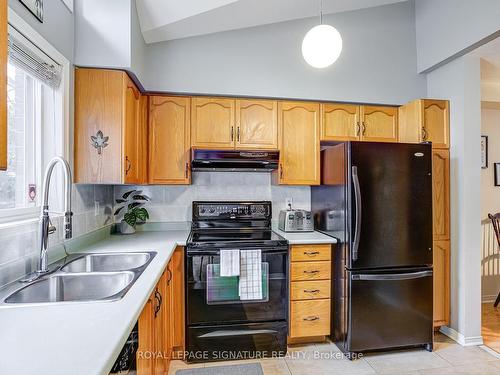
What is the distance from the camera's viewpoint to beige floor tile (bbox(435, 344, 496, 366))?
7.32 ft

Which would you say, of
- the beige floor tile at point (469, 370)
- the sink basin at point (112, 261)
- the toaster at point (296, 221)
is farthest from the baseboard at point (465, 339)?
the sink basin at point (112, 261)

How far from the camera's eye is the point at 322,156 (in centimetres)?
273

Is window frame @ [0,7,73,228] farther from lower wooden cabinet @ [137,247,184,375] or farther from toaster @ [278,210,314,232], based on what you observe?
toaster @ [278,210,314,232]

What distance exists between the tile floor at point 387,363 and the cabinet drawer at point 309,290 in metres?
0.43

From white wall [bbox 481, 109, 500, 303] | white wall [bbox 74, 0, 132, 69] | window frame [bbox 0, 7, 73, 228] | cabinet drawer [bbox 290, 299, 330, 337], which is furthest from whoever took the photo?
white wall [bbox 481, 109, 500, 303]

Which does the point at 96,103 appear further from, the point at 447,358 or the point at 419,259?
the point at 447,358

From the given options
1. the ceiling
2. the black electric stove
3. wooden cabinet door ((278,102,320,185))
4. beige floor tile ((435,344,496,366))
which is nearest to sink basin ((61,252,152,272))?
the black electric stove

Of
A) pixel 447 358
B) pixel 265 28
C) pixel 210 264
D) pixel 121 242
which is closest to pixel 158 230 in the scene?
pixel 121 242

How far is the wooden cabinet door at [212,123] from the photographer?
101 inches

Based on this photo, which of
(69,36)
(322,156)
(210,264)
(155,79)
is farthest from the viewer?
(322,156)

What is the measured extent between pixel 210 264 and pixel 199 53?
69.7 inches

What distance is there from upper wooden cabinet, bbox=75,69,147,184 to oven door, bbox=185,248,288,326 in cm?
82

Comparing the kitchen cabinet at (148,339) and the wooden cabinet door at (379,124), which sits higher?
the wooden cabinet door at (379,124)

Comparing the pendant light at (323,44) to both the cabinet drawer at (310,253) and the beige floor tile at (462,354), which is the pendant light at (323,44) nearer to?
the cabinet drawer at (310,253)
